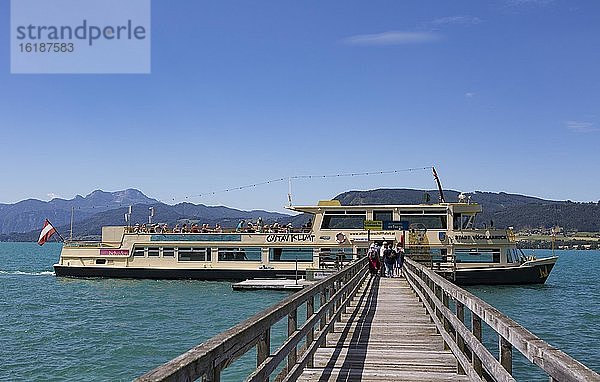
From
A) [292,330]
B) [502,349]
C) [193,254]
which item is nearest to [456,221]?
[193,254]

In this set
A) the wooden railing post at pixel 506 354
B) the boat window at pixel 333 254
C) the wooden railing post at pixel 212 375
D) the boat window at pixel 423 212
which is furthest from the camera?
the boat window at pixel 423 212

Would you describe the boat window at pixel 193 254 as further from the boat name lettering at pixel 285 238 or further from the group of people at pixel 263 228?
the boat name lettering at pixel 285 238

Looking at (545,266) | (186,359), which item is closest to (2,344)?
(186,359)

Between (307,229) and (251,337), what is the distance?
32.6 meters

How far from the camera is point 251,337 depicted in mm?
4324

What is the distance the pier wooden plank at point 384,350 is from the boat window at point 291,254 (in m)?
21.7

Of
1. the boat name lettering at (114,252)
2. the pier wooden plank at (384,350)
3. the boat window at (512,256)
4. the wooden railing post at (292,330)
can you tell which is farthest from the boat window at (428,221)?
the wooden railing post at (292,330)

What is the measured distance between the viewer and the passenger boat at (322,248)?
33875mm

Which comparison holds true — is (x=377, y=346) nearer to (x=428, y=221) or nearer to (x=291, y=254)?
(x=428, y=221)

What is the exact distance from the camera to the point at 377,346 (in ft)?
29.8

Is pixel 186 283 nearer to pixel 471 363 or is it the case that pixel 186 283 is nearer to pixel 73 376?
pixel 73 376

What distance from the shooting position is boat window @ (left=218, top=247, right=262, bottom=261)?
121 feet

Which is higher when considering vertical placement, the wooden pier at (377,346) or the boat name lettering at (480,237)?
the boat name lettering at (480,237)

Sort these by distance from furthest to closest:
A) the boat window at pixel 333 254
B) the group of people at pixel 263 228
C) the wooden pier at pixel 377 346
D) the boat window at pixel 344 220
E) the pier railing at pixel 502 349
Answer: the group of people at pixel 263 228
the boat window at pixel 344 220
the boat window at pixel 333 254
the wooden pier at pixel 377 346
the pier railing at pixel 502 349
